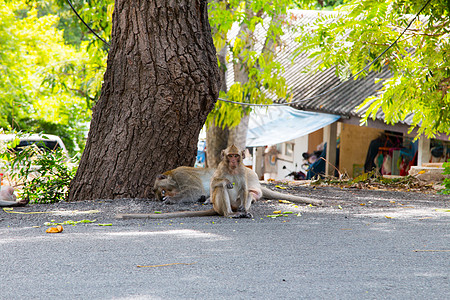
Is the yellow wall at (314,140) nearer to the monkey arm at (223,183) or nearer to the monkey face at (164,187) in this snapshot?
the monkey face at (164,187)

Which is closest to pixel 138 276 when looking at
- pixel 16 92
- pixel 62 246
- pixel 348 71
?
pixel 62 246

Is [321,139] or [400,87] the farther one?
[321,139]

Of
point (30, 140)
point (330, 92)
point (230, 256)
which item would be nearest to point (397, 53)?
point (230, 256)

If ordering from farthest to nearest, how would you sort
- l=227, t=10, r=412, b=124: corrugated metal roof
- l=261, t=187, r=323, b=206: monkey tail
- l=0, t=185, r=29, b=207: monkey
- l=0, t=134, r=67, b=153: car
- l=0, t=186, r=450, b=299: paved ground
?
1. l=227, t=10, r=412, b=124: corrugated metal roof
2. l=0, t=134, r=67, b=153: car
3. l=261, t=187, r=323, b=206: monkey tail
4. l=0, t=185, r=29, b=207: monkey
5. l=0, t=186, r=450, b=299: paved ground

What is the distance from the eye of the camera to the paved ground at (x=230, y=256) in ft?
12.1

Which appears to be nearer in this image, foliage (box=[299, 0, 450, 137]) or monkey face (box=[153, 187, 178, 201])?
monkey face (box=[153, 187, 178, 201])

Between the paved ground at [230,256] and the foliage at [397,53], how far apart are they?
3.37 m

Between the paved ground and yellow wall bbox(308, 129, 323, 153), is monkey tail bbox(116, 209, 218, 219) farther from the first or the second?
yellow wall bbox(308, 129, 323, 153)

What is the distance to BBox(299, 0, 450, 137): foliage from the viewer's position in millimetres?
9751

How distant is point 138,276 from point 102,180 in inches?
172

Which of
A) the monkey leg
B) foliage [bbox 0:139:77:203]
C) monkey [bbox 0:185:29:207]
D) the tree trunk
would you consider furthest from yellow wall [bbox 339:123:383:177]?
monkey [bbox 0:185:29:207]

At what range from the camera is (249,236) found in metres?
5.55

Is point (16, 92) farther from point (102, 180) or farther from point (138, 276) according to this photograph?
point (138, 276)

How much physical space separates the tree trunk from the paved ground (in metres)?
0.93
